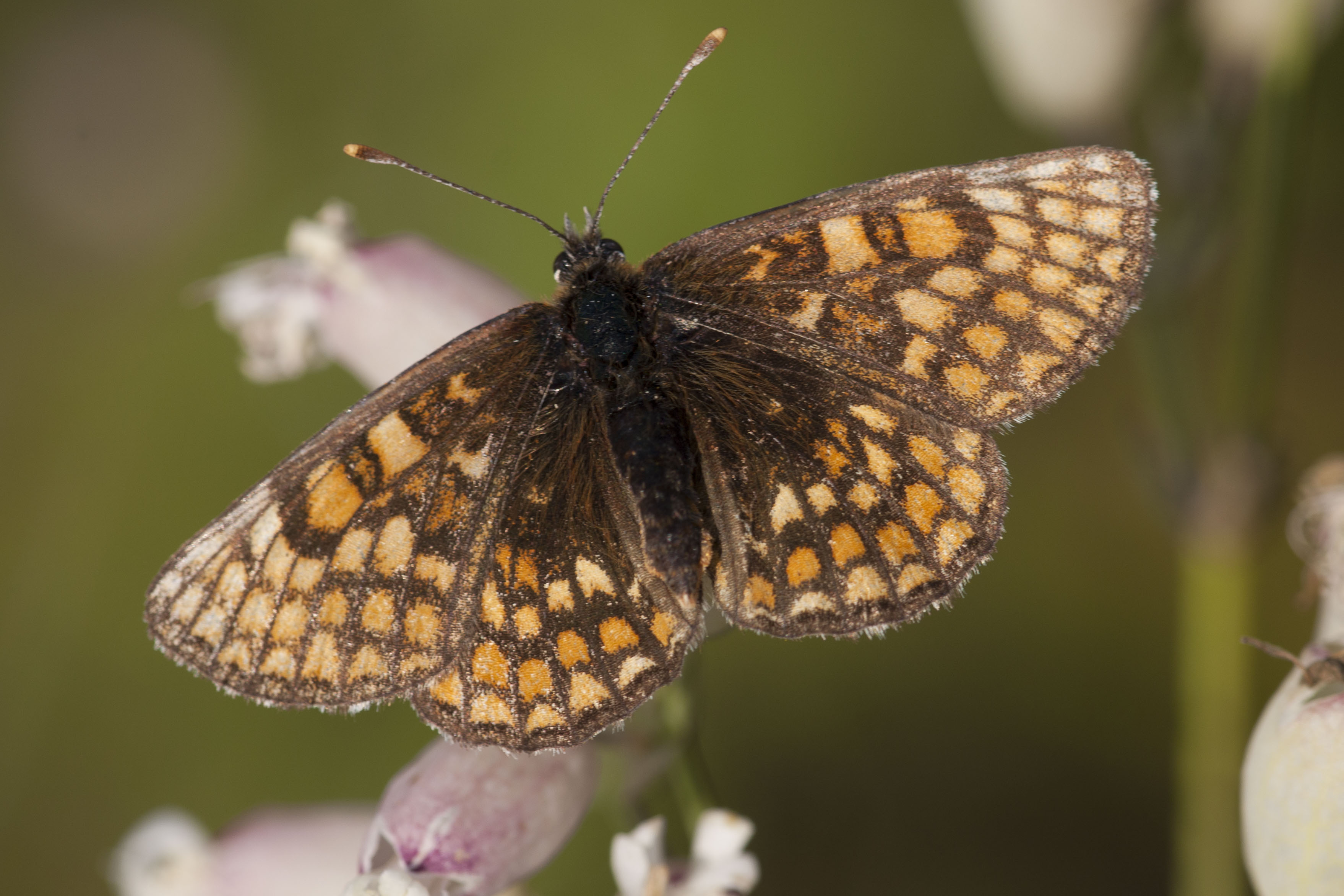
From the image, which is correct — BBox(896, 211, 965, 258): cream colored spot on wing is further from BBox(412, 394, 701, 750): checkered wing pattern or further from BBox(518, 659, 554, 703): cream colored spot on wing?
BBox(518, 659, 554, 703): cream colored spot on wing

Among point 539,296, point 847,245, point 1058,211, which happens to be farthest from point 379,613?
point 539,296

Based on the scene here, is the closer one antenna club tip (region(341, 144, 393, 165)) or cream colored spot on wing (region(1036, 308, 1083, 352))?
cream colored spot on wing (region(1036, 308, 1083, 352))

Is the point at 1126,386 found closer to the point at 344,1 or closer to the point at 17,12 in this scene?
the point at 344,1

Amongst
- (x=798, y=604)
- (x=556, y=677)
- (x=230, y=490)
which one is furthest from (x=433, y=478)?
(x=230, y=490)

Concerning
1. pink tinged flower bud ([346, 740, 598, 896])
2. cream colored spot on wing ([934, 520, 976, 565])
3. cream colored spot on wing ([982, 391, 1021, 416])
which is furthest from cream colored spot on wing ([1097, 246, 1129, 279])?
pink tinged flower bud ([346, 740, 598, 896])

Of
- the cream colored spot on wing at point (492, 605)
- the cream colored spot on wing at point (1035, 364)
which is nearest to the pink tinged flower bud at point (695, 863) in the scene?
the cream colored spot on wing at point (492, 605)
